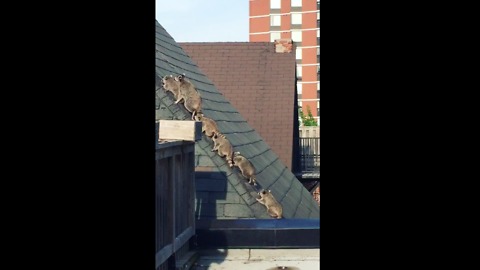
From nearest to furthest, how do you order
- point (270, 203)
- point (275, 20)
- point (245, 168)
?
1. point (270, 203)
2. point (245, 168)
3. point (275, 20)

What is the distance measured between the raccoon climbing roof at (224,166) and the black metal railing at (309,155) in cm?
583

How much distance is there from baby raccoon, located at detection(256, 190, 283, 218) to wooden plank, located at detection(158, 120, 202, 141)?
81.9 inches

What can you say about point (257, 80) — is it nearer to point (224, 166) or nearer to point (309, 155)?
point (309, 155)

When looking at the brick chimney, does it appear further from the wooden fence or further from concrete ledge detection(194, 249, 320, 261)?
concrete ledge detection(194, 249, 320, 261)

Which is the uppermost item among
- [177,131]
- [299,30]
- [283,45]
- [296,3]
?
[296,3]

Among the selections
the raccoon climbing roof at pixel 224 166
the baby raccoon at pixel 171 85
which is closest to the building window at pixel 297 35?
the raccoon climbing roof at pixel 224 166

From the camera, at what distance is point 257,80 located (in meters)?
14.9

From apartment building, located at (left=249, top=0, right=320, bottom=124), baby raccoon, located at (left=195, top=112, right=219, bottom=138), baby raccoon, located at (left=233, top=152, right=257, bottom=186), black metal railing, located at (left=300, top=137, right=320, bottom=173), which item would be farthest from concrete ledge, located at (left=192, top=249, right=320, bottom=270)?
apartment building, located at (left=249, top=0, right=320, bottom=124)

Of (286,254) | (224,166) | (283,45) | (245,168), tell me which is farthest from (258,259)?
(283,45)

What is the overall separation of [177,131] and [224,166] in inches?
92.7
